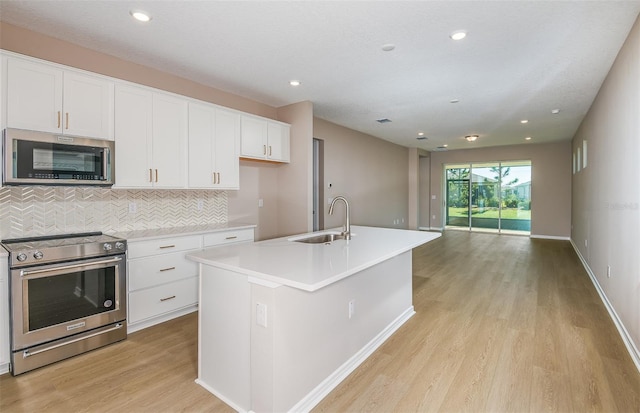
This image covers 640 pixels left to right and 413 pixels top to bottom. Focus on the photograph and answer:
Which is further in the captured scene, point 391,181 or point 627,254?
point 391,181

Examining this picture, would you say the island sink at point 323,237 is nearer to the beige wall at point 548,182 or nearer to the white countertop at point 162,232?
the white countertop at point 162,232

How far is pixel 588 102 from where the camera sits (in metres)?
4.58

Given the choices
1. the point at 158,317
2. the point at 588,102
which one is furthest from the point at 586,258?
the point at 158,317

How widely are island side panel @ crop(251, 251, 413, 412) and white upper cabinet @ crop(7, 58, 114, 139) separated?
2164mm

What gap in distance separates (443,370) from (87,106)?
3538 mm

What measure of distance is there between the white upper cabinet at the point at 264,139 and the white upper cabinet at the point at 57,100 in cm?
151

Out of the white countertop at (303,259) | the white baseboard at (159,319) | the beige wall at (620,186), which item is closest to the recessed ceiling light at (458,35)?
the beige wall at (620,186)

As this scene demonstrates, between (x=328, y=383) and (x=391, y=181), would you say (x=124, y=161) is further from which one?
(x=391, y=181)

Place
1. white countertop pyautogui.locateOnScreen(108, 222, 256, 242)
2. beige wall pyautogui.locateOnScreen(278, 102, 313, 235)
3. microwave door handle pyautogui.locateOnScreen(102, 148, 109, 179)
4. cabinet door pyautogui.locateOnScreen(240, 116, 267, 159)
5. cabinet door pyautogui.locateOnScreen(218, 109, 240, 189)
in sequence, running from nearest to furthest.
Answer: microwave door handle pyautogui.locateOnScreen(102, 148, 109, 179) < white countertop pyautogui.locateOnScreen(108, 222, 256, 242) < cabinet door pyautogui.locateOnScreen(218, 109, 240, 189) < cabinet door pyautogui.locateOnScreen(240, 116, 267, 159) < beige wall pyautogui.locateOnScreen(278, 102, 313, 235)

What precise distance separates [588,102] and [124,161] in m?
5.99

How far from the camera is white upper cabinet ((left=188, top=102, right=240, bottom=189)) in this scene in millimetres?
3496

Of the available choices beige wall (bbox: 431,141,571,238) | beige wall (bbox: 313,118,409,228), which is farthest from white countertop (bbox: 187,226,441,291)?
beige wall (bbox: 431,141,571,238)

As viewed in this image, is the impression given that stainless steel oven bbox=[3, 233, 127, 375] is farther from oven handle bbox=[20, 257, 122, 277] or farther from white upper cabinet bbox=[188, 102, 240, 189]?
white upper cabinet bbox=[188, 102, 240, 189]

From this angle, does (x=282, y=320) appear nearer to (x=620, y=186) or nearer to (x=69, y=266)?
(x=69, y=266)
